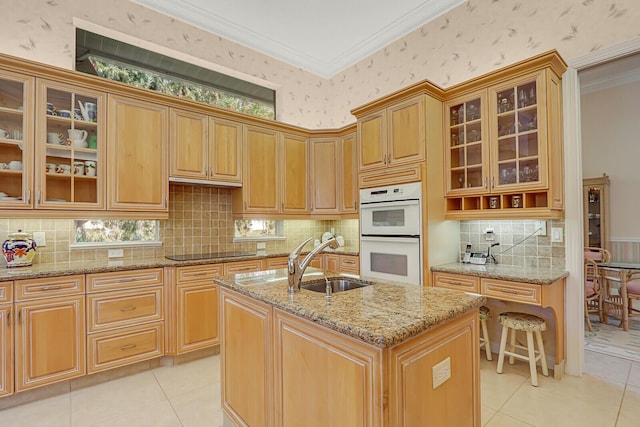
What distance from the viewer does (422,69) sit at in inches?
147

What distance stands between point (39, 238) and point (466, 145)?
3.84 metres

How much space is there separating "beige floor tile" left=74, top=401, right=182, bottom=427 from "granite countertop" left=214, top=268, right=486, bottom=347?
1.04 metres

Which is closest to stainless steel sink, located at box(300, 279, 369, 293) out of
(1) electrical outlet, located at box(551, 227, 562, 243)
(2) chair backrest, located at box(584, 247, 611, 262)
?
(1) electrical outlet, located at box(551, 227, 562, 243)

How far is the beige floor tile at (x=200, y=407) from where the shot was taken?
2.08m

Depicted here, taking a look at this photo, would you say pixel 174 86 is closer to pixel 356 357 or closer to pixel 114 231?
Answer: pixel 114 231

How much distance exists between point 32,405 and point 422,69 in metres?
4.64

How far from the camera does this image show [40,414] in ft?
7.18

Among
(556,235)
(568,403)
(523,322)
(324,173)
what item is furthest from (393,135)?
(568,403)

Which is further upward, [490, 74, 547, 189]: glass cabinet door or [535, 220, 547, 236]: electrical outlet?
[490, 74, 547, 189]: glass cabinet door

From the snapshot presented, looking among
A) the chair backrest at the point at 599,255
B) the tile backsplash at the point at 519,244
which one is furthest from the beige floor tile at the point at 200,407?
the chair backrest at the point at 599,255

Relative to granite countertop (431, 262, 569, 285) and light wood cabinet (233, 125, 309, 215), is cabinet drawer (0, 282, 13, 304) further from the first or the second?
granite countertop (431, 262, 569, 285)

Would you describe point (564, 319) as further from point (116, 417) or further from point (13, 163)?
point (13, 163)

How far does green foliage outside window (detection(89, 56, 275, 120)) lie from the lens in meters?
3.19

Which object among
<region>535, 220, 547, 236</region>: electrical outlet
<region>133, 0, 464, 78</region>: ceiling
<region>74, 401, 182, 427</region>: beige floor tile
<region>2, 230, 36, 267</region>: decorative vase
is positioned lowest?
<region>74, 401, 182, 427</region>: beige floor tile
